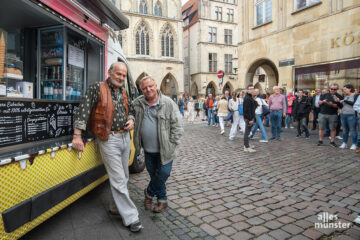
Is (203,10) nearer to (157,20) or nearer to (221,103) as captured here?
(157,20)

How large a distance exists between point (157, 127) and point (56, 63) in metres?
1.95

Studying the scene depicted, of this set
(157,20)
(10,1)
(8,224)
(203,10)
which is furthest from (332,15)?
(203,10)

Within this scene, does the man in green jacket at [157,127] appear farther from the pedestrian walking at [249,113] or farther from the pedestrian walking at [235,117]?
the pedestrian walking at [235,117]

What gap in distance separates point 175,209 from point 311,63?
38.1 feet

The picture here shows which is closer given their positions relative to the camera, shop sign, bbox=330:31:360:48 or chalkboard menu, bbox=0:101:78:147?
chalkboard menu, bbox=0:101:78:147

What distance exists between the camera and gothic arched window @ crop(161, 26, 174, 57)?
108ft

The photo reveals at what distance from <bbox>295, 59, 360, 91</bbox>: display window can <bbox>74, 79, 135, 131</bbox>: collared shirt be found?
10968 mm

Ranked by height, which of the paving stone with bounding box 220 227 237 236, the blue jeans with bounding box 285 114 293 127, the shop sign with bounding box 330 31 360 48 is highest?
the shop sign with bounding box 330 31 360 48

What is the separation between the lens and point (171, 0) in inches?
1287

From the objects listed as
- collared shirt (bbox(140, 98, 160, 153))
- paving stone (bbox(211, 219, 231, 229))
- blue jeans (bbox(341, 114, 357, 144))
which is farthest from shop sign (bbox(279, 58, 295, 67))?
paving stone (bbox(211, 219, 231, 229))

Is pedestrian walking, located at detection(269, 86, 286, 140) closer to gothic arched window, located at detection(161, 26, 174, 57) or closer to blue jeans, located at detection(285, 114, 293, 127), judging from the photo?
blue jeans, located at detection(285, 114, 293, 127)

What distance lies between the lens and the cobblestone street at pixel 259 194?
273 centimetres

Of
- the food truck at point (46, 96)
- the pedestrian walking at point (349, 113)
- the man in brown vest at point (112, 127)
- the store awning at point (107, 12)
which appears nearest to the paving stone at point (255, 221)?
the man in brown vest at point (112, 127)

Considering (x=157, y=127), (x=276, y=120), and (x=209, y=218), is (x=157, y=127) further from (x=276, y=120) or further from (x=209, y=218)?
(x=276, y=120)
